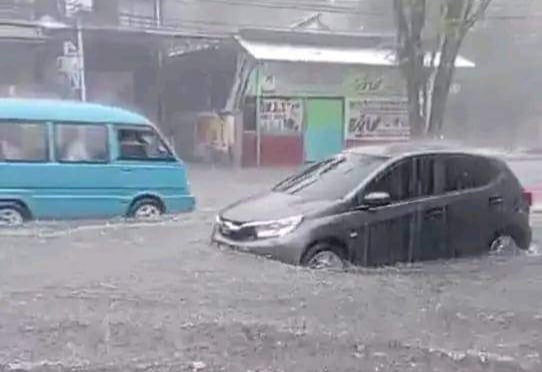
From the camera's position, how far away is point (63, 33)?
34.1 meters

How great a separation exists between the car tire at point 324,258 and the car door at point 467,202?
1516mm

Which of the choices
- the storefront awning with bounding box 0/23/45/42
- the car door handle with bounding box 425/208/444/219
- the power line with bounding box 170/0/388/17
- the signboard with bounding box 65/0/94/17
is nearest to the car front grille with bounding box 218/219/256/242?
the car door handle with bounding box 425/208/444/219

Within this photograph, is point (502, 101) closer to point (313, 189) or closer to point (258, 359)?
point (313, 189)

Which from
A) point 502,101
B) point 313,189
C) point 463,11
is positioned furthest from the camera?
point 502,101

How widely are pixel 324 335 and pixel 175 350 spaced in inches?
44.4

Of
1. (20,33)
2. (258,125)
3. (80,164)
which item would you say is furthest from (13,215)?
(20,33)

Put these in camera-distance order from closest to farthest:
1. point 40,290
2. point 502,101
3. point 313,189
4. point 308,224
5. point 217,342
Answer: point 217,342 → point 40,290 → point 308,224 → point 313,189 → point 502,101

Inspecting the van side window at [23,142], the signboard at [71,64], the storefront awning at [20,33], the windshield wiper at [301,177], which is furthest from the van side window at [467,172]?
the storefront awning at [20,33]

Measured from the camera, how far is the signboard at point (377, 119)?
35.5 meters

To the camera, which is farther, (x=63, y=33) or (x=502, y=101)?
(x=502, y=101)

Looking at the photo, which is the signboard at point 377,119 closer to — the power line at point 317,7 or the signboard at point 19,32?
the power line at point 317,7

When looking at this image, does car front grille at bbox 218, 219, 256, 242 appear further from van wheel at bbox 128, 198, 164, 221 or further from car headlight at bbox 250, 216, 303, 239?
van wheel at bbox 128, 198, 164, 221

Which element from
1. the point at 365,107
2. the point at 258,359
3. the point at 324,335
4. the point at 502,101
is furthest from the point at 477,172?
the point at 502,101

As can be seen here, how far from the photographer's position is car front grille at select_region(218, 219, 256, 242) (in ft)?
35.6
